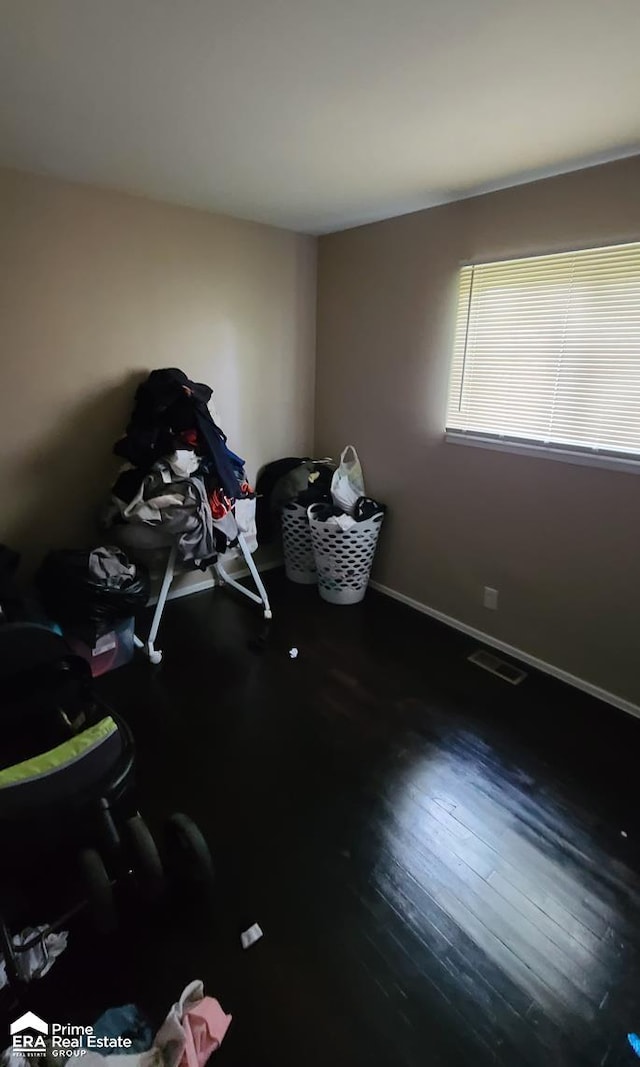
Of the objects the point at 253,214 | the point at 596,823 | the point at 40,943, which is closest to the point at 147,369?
the point at 253,214

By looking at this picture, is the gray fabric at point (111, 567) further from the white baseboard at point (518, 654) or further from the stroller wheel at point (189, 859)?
the white baseboard at point (518, 654)

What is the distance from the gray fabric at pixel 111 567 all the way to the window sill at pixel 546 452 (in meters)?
1.79

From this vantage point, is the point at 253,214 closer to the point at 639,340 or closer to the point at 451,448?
the point at 451,448

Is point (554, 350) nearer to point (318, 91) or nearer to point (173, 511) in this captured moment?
point (318, 91)

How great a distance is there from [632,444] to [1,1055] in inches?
104

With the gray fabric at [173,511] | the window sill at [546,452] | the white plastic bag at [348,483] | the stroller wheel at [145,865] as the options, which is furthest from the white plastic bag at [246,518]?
the stroller wheel at [145,865]

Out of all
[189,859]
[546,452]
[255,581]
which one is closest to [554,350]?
[546,452]

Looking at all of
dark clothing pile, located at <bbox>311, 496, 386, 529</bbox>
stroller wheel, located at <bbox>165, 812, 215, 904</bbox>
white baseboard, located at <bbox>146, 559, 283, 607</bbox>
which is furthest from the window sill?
stroller wheel, located at <bbox>165, 812, 215, 904</bbox>

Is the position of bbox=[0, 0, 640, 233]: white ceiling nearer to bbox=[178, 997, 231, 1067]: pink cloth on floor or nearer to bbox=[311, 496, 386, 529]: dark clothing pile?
bbox=[311, 496, 386, 529]: dark clothing pile

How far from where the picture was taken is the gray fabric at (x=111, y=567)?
90.5 inches

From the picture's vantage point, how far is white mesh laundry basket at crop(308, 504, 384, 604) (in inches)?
116

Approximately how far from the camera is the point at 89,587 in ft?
7.34

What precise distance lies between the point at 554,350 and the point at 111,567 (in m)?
2.24

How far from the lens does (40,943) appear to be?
4.21 feet
